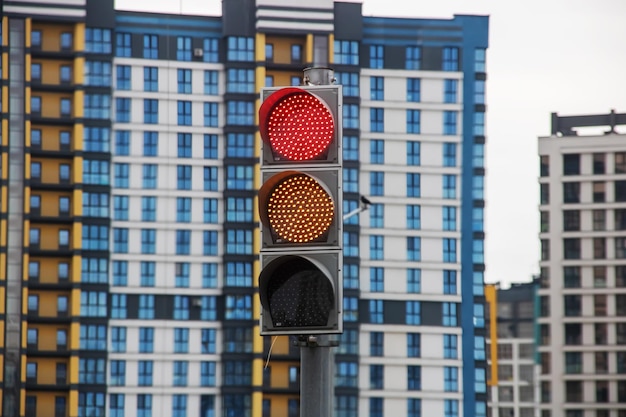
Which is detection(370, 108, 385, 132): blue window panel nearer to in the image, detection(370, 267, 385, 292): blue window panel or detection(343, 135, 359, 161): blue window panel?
detection(343, 135, 359, 161): blue window panel

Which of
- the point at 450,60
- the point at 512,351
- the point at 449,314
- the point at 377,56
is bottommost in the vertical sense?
the point at 512,351

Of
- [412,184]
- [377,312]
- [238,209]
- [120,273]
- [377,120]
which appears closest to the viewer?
[120,273]

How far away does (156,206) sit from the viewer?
271ft

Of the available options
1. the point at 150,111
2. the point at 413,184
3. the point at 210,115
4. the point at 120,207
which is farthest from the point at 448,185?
the point at 120,207

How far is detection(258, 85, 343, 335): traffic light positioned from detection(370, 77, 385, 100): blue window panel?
80294 mm

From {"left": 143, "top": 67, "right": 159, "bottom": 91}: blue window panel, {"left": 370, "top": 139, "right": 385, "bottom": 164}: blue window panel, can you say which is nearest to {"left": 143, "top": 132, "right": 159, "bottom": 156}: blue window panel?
{"left": 143, "top": 67, "right": 159, "bottom": 91}: blue window panel

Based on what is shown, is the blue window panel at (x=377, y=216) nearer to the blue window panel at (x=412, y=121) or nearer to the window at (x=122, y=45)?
the blue window panel at (x=412, y=121)

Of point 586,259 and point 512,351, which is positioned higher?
point 586,259

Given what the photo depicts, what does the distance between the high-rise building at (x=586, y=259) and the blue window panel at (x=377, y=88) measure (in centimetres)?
3447

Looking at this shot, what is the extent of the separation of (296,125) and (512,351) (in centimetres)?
16677

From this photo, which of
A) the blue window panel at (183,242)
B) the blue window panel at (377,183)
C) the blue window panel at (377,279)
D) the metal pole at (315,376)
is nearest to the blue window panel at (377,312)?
the blue window panel at (377,279)

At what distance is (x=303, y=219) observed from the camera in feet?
15.0

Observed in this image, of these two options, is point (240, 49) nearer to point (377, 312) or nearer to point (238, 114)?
point (238, 114)

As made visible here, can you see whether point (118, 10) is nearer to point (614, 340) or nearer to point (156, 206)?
point (156, 206)
